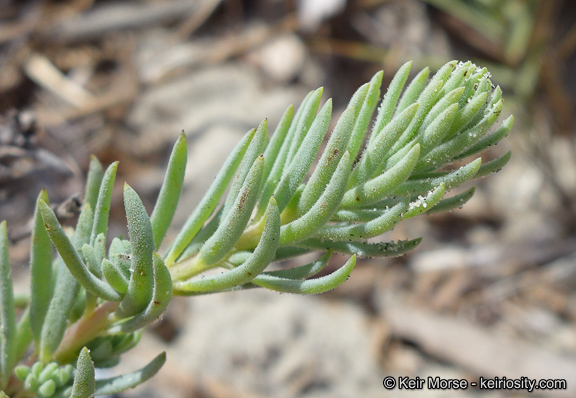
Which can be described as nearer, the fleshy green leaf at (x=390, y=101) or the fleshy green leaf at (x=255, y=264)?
the fleshy green leaf at (x=255, y=264)

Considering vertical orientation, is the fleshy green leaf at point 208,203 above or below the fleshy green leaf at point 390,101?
below

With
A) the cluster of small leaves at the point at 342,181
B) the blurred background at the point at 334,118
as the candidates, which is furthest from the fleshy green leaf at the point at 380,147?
the blurred background at the point at 334,118

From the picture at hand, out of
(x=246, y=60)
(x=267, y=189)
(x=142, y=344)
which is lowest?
(x=142, y=344)

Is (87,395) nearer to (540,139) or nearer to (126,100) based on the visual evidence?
(126,100)

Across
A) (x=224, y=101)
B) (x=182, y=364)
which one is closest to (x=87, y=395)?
(x=182, y=364)

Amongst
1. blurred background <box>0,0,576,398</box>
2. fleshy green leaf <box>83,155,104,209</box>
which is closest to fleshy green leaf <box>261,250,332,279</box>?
fleshy green leaf <box>83,155,104,209</box>

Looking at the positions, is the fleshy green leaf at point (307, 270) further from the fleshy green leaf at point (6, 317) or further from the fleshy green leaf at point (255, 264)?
the fleshy green leaf at point (6, 317)
